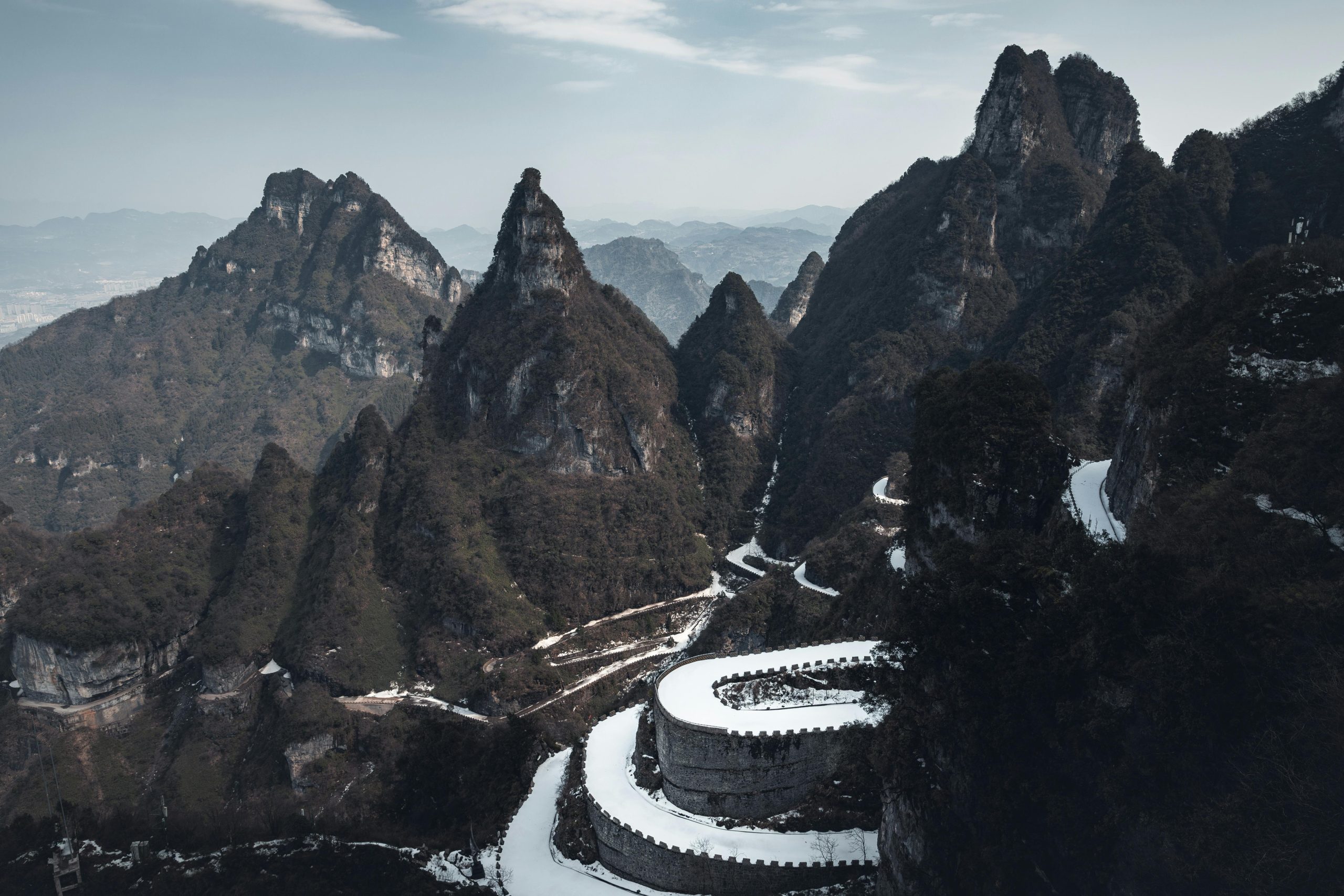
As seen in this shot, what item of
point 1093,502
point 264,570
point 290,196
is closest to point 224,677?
point 264,570

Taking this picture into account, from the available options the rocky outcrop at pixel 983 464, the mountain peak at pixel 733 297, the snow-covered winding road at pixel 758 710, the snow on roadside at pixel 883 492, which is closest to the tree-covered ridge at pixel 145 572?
the snow-covered winding road at pixel 758 710

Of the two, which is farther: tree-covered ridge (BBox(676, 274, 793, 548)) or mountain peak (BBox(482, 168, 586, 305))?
tree-covered ridge (BBox(676, 274, 793, 548))

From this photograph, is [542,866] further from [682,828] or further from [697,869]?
[697,869]

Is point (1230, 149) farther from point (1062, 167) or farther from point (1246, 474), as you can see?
point (1246, 474)

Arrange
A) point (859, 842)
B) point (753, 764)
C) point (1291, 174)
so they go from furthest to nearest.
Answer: point (1291, 174), point (753, 764), point (859, 842)

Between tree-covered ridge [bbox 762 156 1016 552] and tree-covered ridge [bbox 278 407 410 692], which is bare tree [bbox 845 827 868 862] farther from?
tree-covered ridge [bbox 762 156 1016 552]

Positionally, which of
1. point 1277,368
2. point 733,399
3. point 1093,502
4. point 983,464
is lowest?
point 733,399

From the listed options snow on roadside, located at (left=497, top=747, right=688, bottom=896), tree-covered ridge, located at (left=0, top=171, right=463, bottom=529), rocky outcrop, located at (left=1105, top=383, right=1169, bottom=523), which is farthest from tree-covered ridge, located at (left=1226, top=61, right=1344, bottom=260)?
tree-covered ridge, located at (left=0, top=171, right=463, bottom=529)
